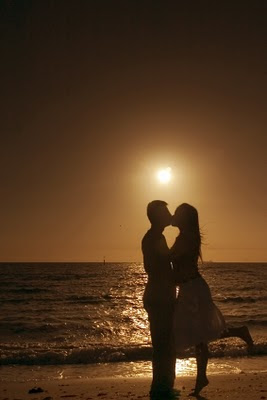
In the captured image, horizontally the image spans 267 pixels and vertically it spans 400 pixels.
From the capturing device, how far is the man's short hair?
21.7 feet

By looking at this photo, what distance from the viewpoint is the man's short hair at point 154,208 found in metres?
6.61

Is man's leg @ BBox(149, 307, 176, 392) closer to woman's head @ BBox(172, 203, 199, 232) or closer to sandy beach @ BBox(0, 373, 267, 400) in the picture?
sandy beach @ BBox(0, 373, 267, 400)

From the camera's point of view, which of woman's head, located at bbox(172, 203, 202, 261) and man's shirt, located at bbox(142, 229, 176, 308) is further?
woman's head, located at bbox(172, 203, 202, 261)

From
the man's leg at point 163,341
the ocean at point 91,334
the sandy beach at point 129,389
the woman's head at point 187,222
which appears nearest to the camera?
the man's leg at point 163,341

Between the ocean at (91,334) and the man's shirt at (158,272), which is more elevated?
the man's shirt at (158,272)

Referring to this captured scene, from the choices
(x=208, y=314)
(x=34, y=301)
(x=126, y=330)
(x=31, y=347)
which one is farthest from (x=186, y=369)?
(x=34, y=301)

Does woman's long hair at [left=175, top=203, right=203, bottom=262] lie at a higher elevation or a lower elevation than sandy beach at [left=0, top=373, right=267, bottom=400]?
higher

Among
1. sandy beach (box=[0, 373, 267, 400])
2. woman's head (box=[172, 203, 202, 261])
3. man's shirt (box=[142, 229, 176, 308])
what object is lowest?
sandy beach (box=[0, 373, 267, 400])

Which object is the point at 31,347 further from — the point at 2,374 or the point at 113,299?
the point at 113,299

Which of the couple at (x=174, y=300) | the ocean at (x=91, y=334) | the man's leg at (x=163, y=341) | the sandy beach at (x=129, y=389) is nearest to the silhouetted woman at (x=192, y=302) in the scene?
the couple at (x=174, y=300)

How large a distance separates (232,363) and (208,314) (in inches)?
291

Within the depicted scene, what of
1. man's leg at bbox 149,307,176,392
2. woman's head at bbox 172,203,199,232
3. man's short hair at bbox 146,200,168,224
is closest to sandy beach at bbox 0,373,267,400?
man's leg at bbox 149,307,176,392

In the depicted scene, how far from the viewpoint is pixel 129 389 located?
8.81 m

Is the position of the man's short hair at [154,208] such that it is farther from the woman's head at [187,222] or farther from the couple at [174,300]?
the woman's head at [187,222]
